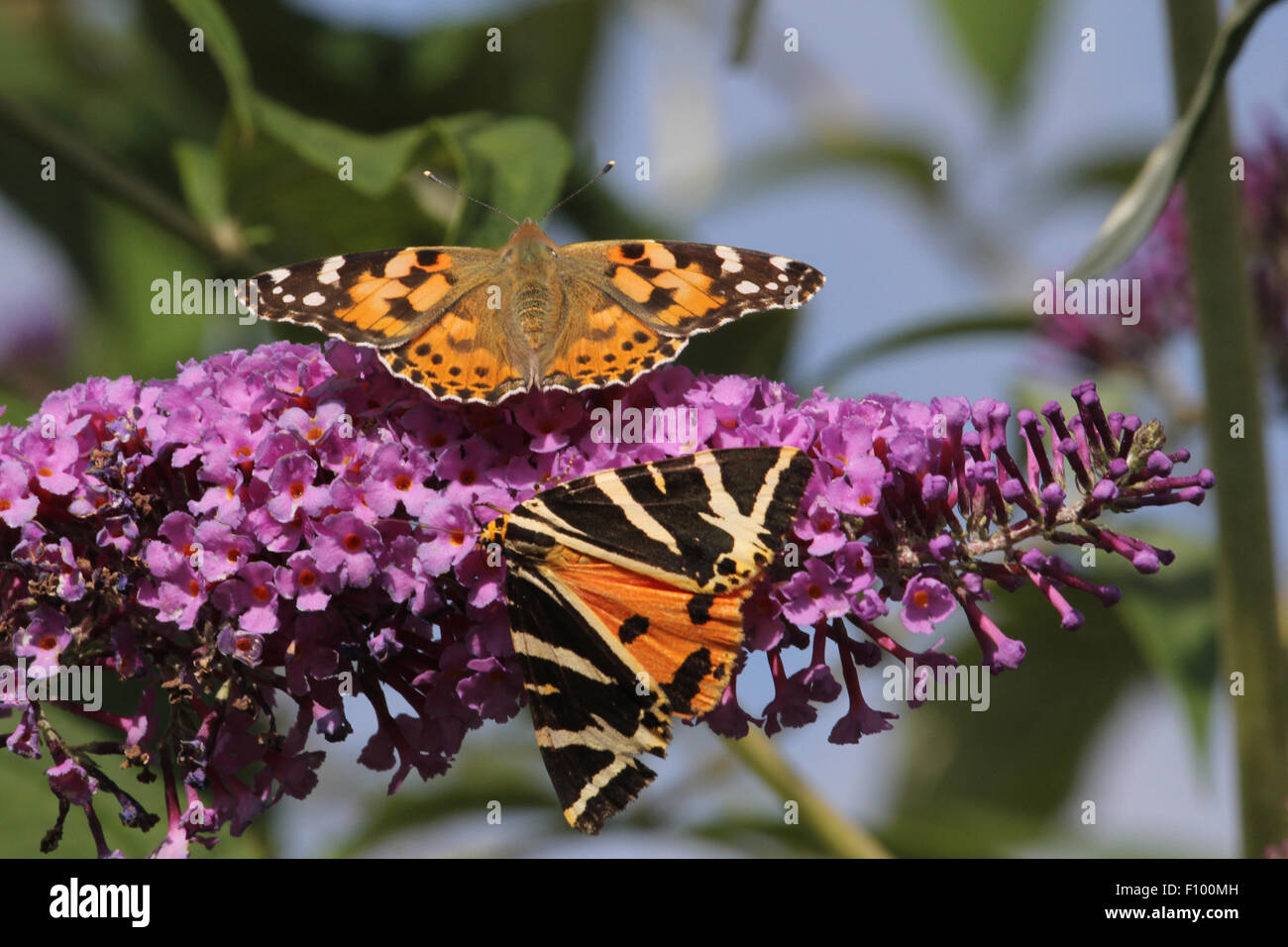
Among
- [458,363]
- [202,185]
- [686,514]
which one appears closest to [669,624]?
[686,514]

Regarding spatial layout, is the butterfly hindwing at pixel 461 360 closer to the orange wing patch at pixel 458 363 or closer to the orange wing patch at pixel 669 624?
the orange wing patch at pixel 458 363

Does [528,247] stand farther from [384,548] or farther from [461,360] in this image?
[384,548]

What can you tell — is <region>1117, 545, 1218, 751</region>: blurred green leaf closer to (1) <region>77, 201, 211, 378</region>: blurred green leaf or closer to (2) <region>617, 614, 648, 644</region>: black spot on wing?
(2) <region>617, 614, 648, 644</region>: black spot on wing

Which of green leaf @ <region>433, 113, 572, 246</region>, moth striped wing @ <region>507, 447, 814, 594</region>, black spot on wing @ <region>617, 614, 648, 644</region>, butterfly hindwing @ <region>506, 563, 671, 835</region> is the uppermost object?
green leaf @ <region>433, 113, 572, 246</region>

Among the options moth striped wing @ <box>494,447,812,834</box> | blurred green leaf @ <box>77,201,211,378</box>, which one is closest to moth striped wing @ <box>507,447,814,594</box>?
moth striped wing @ <box>494,447,812,834</box>

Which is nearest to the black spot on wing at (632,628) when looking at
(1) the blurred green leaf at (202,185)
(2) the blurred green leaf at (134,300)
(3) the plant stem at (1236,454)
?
(3) the plant stem at (1236,454)

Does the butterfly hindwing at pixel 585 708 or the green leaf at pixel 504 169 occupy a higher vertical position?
the green leaf at pixel 504 169

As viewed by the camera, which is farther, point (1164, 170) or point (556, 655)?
point (1164, 170)
